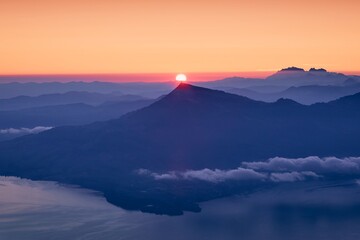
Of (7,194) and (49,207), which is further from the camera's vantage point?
(7,194)

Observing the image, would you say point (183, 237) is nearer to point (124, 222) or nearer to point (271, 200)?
point (124, 222)

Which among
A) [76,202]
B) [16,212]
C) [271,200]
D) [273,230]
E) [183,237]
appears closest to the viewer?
[183,237]

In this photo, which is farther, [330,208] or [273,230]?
[330,208]

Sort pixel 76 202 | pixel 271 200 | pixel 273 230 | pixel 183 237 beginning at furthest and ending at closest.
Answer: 1. pixel 271 200
2. pixel 76 202
3. pixel 273 230
4. pixel 183 237

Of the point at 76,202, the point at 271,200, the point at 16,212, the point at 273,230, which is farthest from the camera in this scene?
the point at 271,200

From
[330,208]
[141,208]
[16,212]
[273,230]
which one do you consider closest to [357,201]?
[330,208]

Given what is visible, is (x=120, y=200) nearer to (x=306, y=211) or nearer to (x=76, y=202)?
(x=76, y=202)

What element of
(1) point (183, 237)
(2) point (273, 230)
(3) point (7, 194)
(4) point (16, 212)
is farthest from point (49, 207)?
(2) point (273, 230)

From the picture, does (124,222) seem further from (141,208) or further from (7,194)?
(7,194)

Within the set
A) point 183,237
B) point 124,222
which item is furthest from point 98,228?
point 183,237
